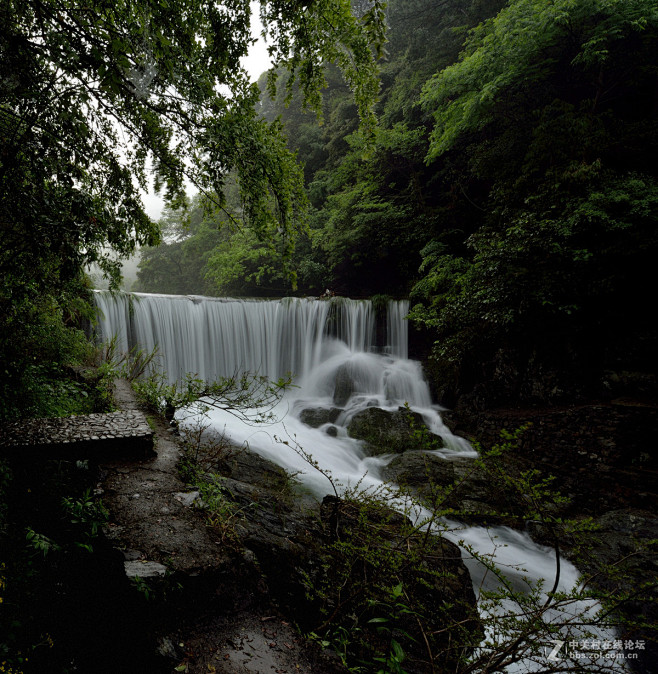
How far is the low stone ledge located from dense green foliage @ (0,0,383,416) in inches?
50.8

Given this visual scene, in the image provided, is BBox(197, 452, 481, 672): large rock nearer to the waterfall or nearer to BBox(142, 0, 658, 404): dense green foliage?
BBox(142, 0, 658, 404): dense green foliage

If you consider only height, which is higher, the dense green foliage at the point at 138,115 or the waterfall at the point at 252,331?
the dense green foliage at the point at 138,115

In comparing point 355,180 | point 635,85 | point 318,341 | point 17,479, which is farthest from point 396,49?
point 17,479

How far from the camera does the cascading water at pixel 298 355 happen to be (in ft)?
25.2

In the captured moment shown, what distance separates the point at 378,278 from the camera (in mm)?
14484

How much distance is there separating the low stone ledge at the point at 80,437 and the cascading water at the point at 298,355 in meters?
3.57

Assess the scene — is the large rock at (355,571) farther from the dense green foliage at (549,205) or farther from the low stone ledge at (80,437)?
the dense green foliage at (549,205)

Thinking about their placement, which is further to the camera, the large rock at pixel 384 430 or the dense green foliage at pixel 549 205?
the large rock at pixel 384 430

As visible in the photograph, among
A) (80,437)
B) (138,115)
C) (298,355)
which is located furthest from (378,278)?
(80,437)

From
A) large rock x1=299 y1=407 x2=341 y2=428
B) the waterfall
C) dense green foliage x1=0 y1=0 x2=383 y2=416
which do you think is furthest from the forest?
large rock x1=299 y1=407 x2=341 y2=428

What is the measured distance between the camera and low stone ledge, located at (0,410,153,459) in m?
2.83

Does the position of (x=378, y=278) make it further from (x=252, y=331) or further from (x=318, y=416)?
(x=318, y=416)

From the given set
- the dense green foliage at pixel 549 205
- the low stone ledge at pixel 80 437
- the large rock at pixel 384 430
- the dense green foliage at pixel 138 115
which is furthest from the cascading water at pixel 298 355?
the dense green foliage at pixel 138 115

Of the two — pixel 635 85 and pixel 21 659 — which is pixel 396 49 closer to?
pixel 635 85
